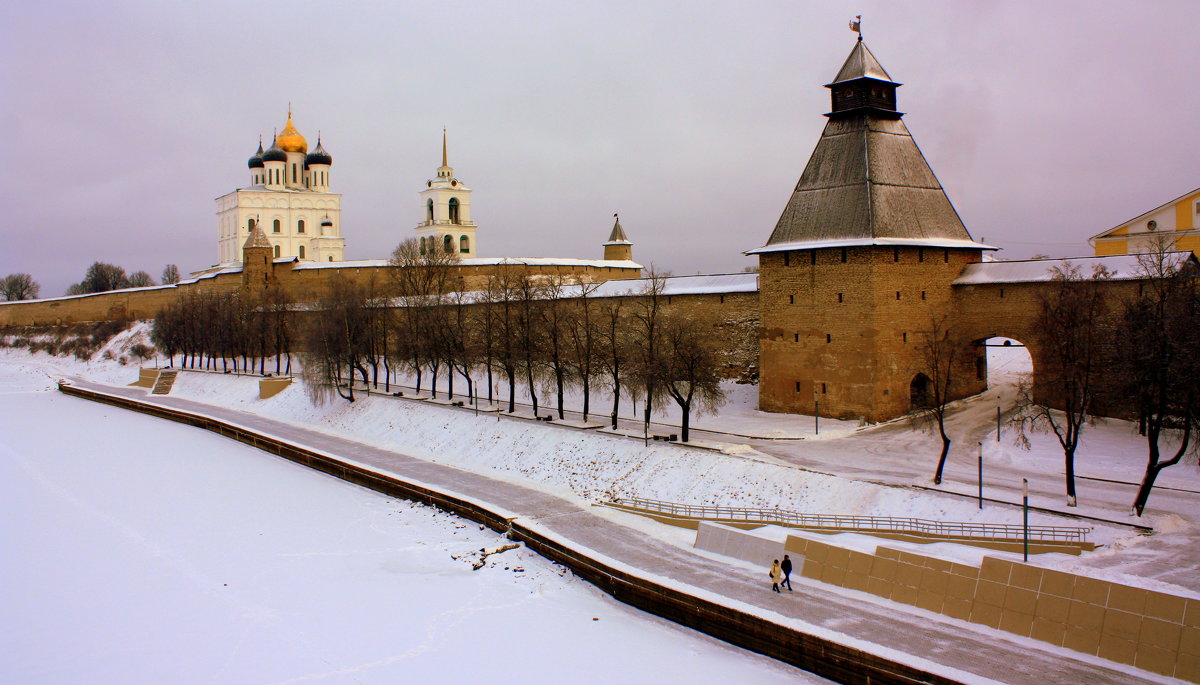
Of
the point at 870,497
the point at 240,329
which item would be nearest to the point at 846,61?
the point at 870,497

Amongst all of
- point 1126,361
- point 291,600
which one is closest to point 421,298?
point 291,600

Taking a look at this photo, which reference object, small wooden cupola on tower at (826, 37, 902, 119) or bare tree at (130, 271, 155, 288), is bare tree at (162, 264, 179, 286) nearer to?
bare tree at (130, 271, 155, 288)

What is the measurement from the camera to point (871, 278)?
2562 centimetres

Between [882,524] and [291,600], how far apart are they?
10973 mm

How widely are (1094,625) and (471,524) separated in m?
13.3

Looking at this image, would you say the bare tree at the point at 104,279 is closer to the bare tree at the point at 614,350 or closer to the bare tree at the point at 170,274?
the bare tree at the point at 170,274

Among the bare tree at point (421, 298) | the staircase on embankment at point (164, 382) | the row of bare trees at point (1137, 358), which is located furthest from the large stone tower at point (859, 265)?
the staircase on embankment at point (164, 382)

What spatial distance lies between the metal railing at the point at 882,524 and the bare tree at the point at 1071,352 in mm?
1922

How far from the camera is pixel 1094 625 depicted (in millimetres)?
11414

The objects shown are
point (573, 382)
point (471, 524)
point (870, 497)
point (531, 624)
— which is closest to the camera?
point (531, 624)

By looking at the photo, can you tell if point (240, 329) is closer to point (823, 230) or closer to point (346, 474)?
point (346, 474)

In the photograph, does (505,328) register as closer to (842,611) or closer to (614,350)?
(614,350)

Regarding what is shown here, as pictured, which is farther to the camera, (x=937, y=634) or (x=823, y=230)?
(x=823, y=230)

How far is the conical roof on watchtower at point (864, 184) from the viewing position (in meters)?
26.3
